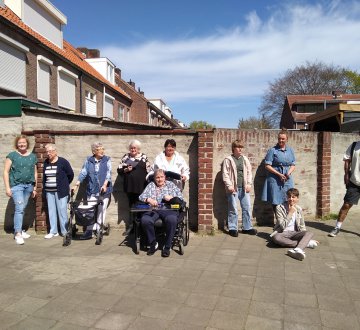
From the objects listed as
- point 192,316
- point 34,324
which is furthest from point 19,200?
point 192,316

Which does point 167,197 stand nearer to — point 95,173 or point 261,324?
point 95,173

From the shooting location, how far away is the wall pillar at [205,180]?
21.4 ft

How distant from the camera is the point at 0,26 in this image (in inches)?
487

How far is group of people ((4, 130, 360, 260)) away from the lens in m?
6.22

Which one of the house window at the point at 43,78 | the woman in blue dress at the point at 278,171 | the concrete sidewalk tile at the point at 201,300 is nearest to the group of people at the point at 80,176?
the woman in blue dress at the point at 278,171

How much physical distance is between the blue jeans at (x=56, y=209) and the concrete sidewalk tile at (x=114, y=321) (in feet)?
11.2

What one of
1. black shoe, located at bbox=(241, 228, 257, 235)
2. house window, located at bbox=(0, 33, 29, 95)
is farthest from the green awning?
house window, located at bbox=(0, 33, 29, 95)

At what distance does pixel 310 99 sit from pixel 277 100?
7547mm

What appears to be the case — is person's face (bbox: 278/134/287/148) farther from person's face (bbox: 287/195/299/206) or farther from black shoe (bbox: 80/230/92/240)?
black shoe (bbox: 80/230/92/240)

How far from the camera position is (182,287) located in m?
4.09

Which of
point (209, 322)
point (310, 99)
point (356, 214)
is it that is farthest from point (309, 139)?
point (310, 99)

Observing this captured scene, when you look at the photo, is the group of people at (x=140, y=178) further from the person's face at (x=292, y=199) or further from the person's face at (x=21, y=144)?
the person's face at (x=292, y=199)

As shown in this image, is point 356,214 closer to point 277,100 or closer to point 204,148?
point 204,148

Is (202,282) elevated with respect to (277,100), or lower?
lower
